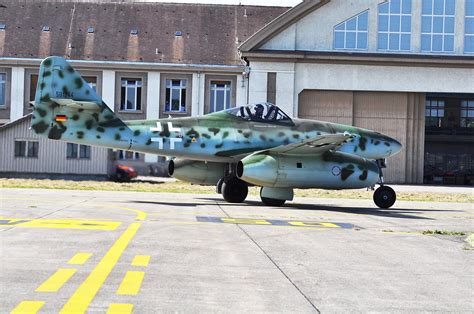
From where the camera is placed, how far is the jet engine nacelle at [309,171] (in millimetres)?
18375

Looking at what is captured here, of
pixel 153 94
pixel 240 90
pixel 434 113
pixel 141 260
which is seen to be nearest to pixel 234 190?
pixel 141 260

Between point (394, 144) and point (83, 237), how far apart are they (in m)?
14.0

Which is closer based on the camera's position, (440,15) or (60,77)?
(60,77)

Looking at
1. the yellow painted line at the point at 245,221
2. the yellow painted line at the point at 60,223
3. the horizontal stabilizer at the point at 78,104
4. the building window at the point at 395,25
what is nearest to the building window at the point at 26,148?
the horizontal stabilizer at the point at 78,104

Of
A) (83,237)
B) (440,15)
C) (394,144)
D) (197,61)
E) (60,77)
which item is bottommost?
(83,237)

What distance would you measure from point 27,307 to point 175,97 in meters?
39.4

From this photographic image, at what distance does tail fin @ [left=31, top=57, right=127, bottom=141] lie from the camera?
18500 mm

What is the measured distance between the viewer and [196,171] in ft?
70.6

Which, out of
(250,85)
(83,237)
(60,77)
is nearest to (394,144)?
(60,77)

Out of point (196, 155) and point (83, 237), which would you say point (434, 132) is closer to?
point (196, 155)

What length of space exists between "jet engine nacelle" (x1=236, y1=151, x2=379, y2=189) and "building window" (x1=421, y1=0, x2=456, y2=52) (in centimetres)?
2686

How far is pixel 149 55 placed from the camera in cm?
4469

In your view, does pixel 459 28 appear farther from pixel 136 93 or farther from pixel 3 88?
pixel 3 88

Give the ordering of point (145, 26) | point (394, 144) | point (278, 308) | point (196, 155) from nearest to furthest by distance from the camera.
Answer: point (278, 308)
point (196, 155)
point (394, 144)
point (145, 26)
